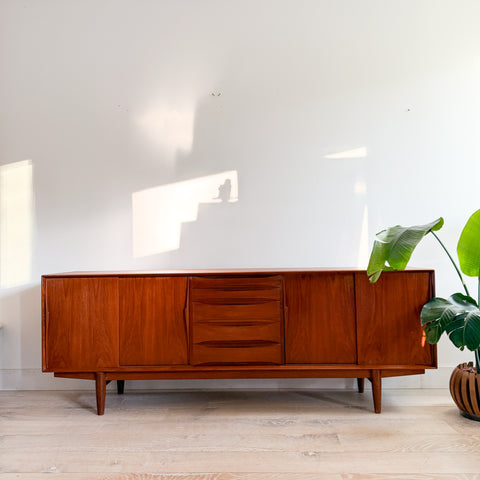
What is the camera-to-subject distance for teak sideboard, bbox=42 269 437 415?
2176 millimetres

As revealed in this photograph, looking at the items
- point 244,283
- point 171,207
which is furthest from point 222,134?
point 244,283

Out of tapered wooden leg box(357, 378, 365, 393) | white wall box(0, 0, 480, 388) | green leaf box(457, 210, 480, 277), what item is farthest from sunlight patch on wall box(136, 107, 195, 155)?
tapered wooden leg box(357, 378, 365, 393)

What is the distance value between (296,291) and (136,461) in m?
1.05

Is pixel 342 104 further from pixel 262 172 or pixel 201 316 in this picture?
pixel 201 316

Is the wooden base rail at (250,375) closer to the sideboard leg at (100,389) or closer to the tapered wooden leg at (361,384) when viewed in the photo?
the sideboard leg at (100,389)

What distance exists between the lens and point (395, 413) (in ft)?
7.36

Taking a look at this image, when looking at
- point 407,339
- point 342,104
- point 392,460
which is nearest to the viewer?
point 392,460

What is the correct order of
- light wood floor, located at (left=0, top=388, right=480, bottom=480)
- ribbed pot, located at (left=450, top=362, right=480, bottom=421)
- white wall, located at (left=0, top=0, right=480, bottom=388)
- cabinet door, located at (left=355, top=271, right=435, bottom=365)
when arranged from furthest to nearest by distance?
white wall, located at (left=0, top=0, right=480, bottom=388) → cabinet door, located at (left=355, top=271, right=435, bottom=365) → ribbed pot, located at (left=450, top=362, right=480, bottom=421) → light wood floor, located at (left=0, top=388, right=480, bottom=480)

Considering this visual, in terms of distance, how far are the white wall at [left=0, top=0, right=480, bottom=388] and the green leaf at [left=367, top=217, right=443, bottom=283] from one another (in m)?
0.68

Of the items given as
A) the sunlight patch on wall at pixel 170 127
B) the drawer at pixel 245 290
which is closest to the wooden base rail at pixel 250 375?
the drawer at pixel 245 290

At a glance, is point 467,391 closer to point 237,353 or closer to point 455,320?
point 455,320

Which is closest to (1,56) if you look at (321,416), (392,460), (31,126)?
(31,126)

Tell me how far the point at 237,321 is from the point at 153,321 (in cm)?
43

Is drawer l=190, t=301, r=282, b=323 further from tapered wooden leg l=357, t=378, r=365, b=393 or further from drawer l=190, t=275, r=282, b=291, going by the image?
tapered wooden leg l=357, t=378, r=365, b=393
